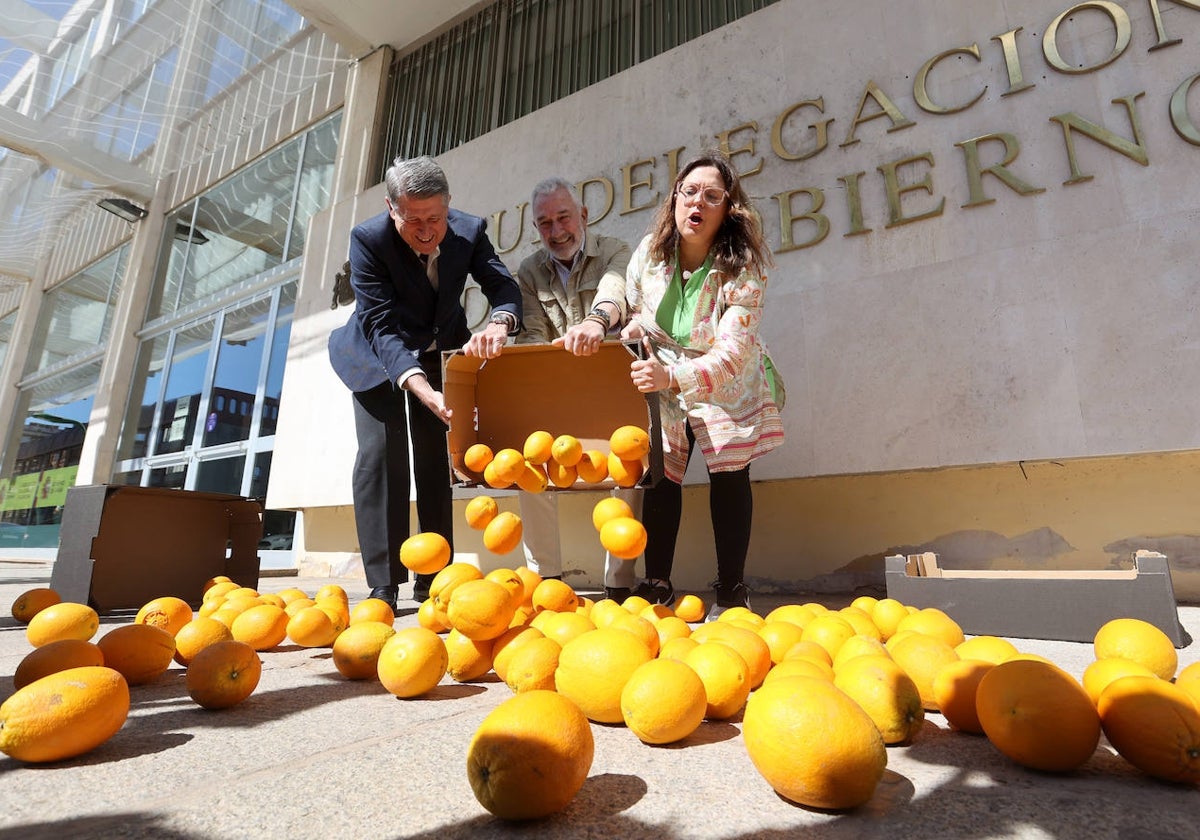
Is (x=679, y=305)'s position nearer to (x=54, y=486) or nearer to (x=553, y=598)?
(x=553, y=598)

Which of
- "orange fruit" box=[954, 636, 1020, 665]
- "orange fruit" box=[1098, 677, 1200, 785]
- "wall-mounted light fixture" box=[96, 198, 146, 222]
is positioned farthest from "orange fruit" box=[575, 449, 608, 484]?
"wall-mounted light fixture" box=[96, 198, 146, 222]

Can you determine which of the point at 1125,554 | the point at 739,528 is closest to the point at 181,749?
the point at 739,528

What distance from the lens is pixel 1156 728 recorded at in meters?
0.72

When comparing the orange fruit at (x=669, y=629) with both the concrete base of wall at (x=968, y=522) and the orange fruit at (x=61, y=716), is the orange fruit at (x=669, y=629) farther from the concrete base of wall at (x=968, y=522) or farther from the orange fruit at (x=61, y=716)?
the concrete base of wall at (x=968, y=522)

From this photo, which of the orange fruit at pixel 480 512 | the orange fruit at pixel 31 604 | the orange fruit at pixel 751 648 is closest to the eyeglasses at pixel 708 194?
the orange fruit at pixel 480 512

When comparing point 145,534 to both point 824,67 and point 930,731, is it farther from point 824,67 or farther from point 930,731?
point 824,67

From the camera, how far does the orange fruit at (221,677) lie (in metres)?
1.05

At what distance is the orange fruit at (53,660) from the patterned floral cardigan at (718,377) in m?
1.50

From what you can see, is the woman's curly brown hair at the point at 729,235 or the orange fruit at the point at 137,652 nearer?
the orange fruit at the point at 137,652

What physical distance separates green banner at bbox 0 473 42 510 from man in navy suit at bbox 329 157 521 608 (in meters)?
11.3

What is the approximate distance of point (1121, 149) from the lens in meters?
2.52

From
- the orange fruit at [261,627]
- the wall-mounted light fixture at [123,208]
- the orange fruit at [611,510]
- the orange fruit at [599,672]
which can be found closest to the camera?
the orange fruit at [599,672]

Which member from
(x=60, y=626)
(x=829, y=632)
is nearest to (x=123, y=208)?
(x=60, y=626)

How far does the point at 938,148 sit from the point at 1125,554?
2.01m
